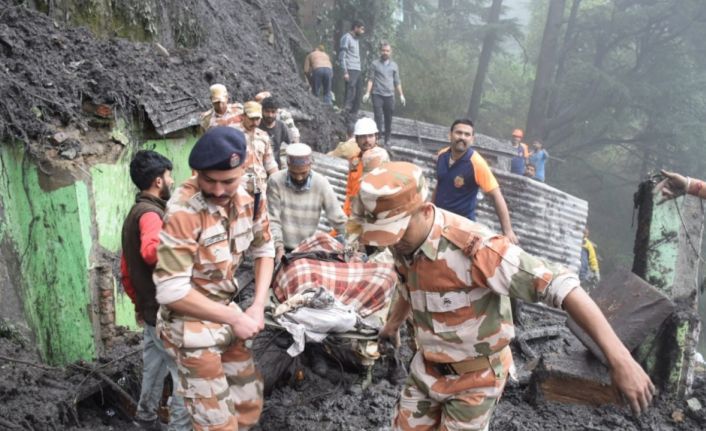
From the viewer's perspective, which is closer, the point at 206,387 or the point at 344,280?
the point at 206,387

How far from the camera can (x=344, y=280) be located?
4.18 m

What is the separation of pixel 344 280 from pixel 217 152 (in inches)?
77.6

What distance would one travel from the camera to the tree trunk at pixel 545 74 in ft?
80.4

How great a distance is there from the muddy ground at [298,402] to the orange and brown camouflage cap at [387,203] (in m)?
2.13

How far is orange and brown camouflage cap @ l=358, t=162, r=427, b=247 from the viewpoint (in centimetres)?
211

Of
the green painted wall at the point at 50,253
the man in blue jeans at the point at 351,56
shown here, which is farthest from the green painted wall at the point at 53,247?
the man in blue jeans at the point at 351,56

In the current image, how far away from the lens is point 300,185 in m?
A: 4.90

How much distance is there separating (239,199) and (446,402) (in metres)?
1.43

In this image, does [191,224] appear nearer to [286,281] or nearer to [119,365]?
[286,281]

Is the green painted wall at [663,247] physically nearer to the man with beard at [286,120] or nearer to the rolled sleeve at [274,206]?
the rolled sleeve at [274,206]

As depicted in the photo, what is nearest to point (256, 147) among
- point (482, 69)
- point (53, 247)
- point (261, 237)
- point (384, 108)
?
point (53, 247)

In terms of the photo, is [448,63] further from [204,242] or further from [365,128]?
[204,242]

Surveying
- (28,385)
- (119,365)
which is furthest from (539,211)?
(28,385)

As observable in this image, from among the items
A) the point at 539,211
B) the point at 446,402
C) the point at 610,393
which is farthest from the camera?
the point at 539,211
